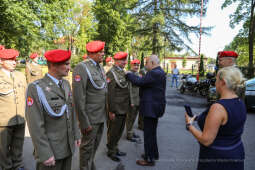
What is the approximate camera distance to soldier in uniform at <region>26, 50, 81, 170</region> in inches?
71.6

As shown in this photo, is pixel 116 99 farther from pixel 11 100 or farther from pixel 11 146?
pixel 11 146

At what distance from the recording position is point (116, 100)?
353 cm

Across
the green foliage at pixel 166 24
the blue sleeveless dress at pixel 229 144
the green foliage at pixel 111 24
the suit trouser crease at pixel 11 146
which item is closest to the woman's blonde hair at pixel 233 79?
the blue sleeveless dress at pixel 229 144

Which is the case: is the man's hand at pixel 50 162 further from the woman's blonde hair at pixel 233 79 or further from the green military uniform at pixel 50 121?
the woman's blonde hair at pixel 233 79

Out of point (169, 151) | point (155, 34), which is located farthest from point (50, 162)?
point (155, 34)

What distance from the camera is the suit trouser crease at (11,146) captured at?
2.77 metres

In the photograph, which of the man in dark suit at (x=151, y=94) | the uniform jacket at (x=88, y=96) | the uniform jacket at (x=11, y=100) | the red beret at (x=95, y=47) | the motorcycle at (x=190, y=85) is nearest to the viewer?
the uniform jacket at (x=88, y=96)

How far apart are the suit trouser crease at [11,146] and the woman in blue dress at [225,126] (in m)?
2.67

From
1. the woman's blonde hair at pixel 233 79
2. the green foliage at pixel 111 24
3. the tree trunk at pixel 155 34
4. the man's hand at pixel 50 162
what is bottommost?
the man's hand at pixel 50 162

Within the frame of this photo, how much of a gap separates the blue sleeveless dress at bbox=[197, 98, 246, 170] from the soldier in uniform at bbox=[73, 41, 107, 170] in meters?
1.62

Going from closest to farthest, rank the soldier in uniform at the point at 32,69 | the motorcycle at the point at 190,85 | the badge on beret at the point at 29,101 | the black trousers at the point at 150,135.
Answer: the badge on beret at the point at 29,101 < the black trousers at the point at 150,135 < the soldier in uniform at the point at 32,69 < the motorcycle at the point at 190,85

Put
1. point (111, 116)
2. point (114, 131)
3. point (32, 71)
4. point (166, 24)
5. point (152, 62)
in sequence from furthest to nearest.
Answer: point (166, 24)
point (32, 71)
point (114, 131)
point (111, 116)
point (152, 62)

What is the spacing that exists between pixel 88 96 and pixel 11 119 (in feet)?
3.90

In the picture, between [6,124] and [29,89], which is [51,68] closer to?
[29,89]
